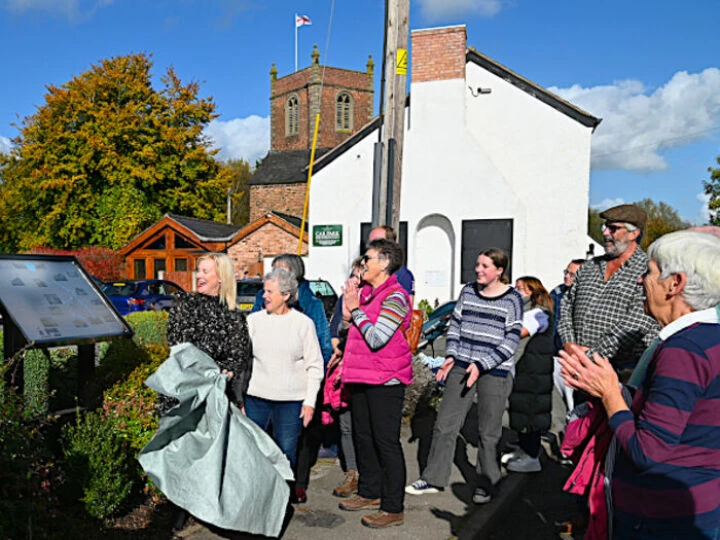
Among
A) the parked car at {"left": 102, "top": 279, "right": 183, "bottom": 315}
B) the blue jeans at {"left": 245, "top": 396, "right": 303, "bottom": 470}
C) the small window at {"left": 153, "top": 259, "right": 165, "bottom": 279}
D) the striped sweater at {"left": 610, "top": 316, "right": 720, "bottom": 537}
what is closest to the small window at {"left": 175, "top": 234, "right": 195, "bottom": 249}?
the small window at {"left": 153, "top": 259, "right": 165, "bottom": 279}

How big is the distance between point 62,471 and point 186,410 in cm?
83

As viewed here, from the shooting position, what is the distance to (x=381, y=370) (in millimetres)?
4238

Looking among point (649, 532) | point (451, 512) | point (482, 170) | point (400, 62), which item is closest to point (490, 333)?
point (451, 512)

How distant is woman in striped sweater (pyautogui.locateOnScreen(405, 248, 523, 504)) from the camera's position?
15.9ft

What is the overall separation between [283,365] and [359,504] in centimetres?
125

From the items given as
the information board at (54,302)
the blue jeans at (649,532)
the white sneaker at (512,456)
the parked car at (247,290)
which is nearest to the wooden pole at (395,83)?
the white sneaker at (512,456)

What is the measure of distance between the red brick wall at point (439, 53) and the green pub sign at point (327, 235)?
5362 millimetres

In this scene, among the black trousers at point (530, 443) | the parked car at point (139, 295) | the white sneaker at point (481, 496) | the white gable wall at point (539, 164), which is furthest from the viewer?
the parked car at point (139, 295)

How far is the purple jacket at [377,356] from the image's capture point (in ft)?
13.9

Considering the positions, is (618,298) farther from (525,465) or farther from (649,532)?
(649,532)

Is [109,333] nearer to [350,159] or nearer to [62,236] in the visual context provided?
[350,159]

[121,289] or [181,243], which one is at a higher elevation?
[181,243]

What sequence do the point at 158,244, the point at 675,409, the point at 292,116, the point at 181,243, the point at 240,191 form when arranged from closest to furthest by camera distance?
the point at 675,409, the point at 181,243, the point at 158,244, the point at 292,116, the point at 240,191

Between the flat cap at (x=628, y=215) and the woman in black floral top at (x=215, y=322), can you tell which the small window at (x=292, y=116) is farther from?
the flat cap at (x=628, y=215)
